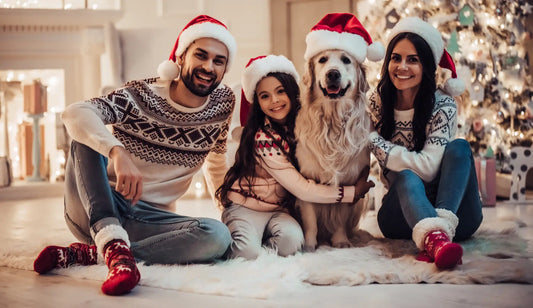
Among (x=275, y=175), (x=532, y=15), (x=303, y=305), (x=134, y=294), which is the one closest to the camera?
(x=303, y=305)

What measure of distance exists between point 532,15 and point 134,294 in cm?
409

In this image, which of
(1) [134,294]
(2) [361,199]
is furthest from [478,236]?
(1) [134,294]

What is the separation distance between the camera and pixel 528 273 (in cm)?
150

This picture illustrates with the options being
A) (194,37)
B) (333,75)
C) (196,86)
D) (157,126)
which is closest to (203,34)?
(194,37)

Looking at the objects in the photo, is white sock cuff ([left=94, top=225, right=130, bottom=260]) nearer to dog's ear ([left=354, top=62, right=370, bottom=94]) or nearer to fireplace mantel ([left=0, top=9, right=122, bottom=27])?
dog's ear ([left=354, top=62, right=370, bottom=94])

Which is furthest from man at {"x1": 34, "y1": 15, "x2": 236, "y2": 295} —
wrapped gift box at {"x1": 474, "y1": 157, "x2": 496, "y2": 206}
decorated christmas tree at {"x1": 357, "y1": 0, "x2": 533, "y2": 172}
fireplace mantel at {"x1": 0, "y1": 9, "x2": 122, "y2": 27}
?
fireplace mantel at {"x1": 0, "y1": 9, "x2": 122, "y2": 27}

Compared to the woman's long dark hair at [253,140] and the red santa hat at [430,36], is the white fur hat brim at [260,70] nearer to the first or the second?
the woman's long dark hair at [253,140]

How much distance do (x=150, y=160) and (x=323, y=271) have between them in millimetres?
689

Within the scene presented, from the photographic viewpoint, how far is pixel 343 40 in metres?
1.96

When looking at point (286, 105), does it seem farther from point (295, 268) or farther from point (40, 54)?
point (40, 54)

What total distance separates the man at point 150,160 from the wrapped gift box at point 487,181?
1.93 meters

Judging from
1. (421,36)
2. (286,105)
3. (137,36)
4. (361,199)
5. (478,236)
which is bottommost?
(478,236)

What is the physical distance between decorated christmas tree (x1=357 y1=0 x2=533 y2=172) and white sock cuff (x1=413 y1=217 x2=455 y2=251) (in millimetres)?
2230

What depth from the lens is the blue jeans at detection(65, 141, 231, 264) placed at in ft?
5.34
